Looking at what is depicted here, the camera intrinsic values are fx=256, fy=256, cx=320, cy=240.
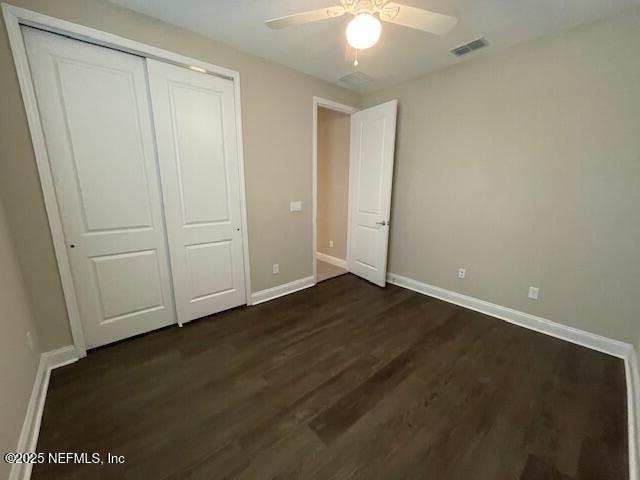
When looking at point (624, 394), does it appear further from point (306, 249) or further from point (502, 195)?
point (306, 249)

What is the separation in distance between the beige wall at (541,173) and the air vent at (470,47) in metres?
0.23

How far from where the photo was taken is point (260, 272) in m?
2.94

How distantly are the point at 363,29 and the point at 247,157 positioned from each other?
159 cm

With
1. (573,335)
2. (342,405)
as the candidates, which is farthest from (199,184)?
(573,335)

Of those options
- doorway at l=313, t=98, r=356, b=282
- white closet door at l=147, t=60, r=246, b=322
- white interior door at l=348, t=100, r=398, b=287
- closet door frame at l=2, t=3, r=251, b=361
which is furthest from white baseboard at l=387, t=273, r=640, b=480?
closet door frame at l=2, t=3, r=251, b=361

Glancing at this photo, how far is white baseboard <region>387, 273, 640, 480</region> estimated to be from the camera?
138 cm

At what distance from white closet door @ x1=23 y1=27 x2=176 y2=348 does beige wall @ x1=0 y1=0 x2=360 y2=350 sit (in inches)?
4.9

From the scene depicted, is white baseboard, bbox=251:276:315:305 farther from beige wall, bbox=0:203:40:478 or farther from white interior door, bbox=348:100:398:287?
beige wall, bbox=0:203:40:478

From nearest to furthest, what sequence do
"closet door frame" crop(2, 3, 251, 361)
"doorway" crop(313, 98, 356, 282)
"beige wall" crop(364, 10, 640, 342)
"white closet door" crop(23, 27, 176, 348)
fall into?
"closet door frame" crop(2, 3, 251, 361) < "white closet door" crop(23, 27, 176, 348) < "beige wall" crop(364, 10, 640, 342) < "doorway" crop(313, 98, 356, 282)

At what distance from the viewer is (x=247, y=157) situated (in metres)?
2.61

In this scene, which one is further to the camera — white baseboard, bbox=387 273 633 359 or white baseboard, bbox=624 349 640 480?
white baseboard, bbox=387 273 633 359

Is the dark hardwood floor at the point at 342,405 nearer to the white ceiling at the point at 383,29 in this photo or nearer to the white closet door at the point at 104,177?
the white closet door at the point at 104,177

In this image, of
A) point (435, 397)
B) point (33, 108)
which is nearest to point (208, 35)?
point (33, 108)

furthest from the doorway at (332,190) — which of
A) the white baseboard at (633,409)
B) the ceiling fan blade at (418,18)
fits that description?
the white baseboard at (633,409)
